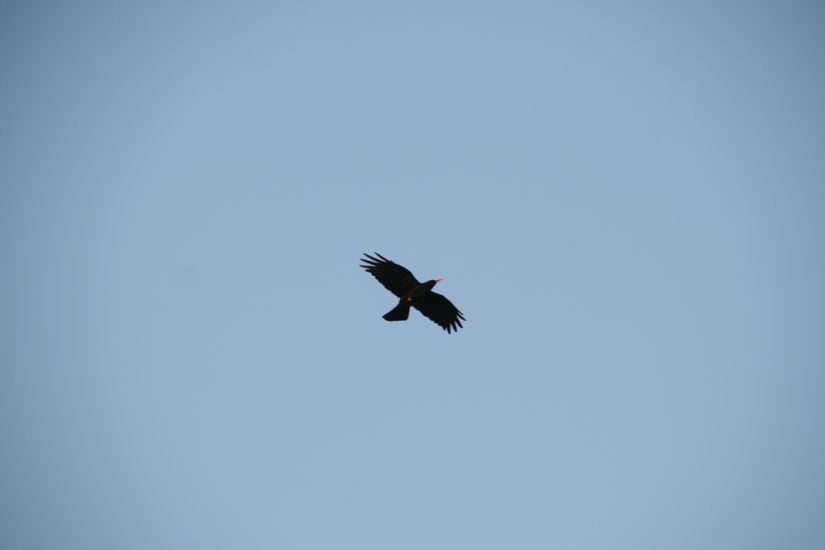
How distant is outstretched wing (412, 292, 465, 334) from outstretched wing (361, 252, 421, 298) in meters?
0.75

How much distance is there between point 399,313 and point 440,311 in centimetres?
157

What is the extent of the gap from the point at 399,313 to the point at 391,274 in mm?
1087

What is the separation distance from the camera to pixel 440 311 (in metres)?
19.0

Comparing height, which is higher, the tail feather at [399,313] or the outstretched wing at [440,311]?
the outstretched wing at [440,311]

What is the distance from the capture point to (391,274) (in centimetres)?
1811

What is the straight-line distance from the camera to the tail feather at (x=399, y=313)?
17.9 m

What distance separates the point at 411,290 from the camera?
712 inches

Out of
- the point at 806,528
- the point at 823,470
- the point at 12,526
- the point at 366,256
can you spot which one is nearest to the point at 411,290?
the point at 366,256

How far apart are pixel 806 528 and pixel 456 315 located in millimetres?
62396

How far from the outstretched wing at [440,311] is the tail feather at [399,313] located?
2.28ft

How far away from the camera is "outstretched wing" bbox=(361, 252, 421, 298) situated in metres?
18.0

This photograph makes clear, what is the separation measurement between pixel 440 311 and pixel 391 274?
196 centimetres

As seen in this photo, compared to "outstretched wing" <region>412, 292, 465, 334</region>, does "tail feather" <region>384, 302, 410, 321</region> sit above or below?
below

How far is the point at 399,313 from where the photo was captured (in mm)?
17969
